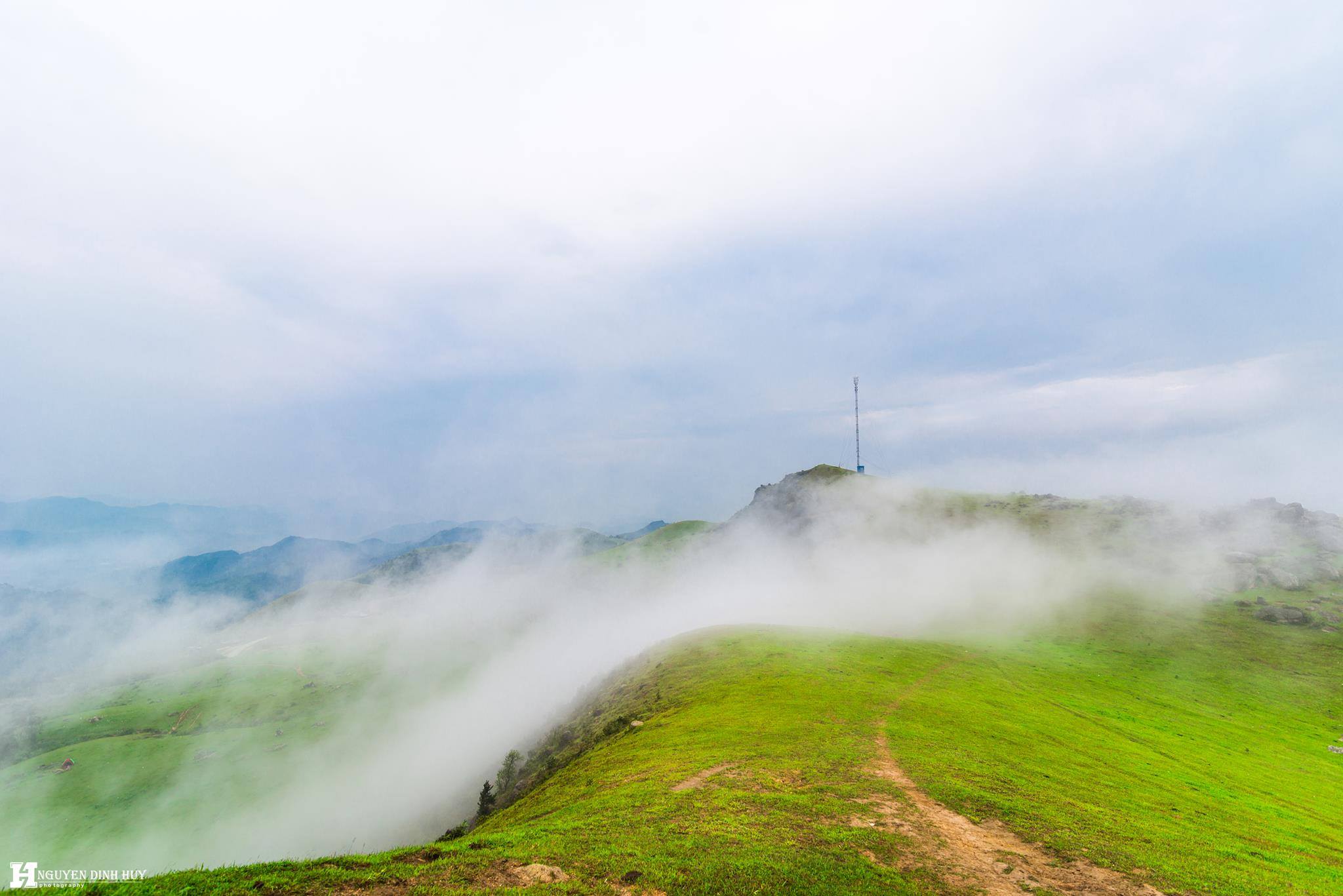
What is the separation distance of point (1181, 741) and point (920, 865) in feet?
226

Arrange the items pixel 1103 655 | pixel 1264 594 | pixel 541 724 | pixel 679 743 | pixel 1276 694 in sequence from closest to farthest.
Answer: pixel 679 743, pixel 1276 694, pixel 1103 655, pixel 541 724, pixel 1264 594

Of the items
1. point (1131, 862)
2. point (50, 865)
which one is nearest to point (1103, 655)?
point (1131, 862)

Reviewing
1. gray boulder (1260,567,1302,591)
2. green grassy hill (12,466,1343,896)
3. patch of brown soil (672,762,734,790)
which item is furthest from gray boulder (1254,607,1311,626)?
patch of brown soil (672,762,734,790)

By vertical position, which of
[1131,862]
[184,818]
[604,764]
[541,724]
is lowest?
[184,818]

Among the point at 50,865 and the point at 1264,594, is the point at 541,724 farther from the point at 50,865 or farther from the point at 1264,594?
the point at 1264,594

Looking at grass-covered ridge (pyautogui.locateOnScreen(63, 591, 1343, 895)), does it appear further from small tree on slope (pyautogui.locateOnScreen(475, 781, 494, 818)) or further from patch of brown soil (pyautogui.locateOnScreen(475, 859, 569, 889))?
small tree on slope (pyautogui.locateOnScreen(475, 781, 494, 818))

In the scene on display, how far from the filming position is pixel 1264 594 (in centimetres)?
16488

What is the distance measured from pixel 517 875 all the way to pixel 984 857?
2503 cm

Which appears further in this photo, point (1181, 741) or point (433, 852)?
point (1181, 741)

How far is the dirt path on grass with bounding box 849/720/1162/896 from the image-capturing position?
84.2 feet

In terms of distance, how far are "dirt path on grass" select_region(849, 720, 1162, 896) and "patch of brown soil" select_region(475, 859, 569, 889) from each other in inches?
666

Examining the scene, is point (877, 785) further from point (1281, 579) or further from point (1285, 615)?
point (1281, 579)

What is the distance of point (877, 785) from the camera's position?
37.4 m

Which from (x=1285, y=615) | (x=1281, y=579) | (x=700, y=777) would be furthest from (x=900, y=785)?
(x=1281, y=579)
